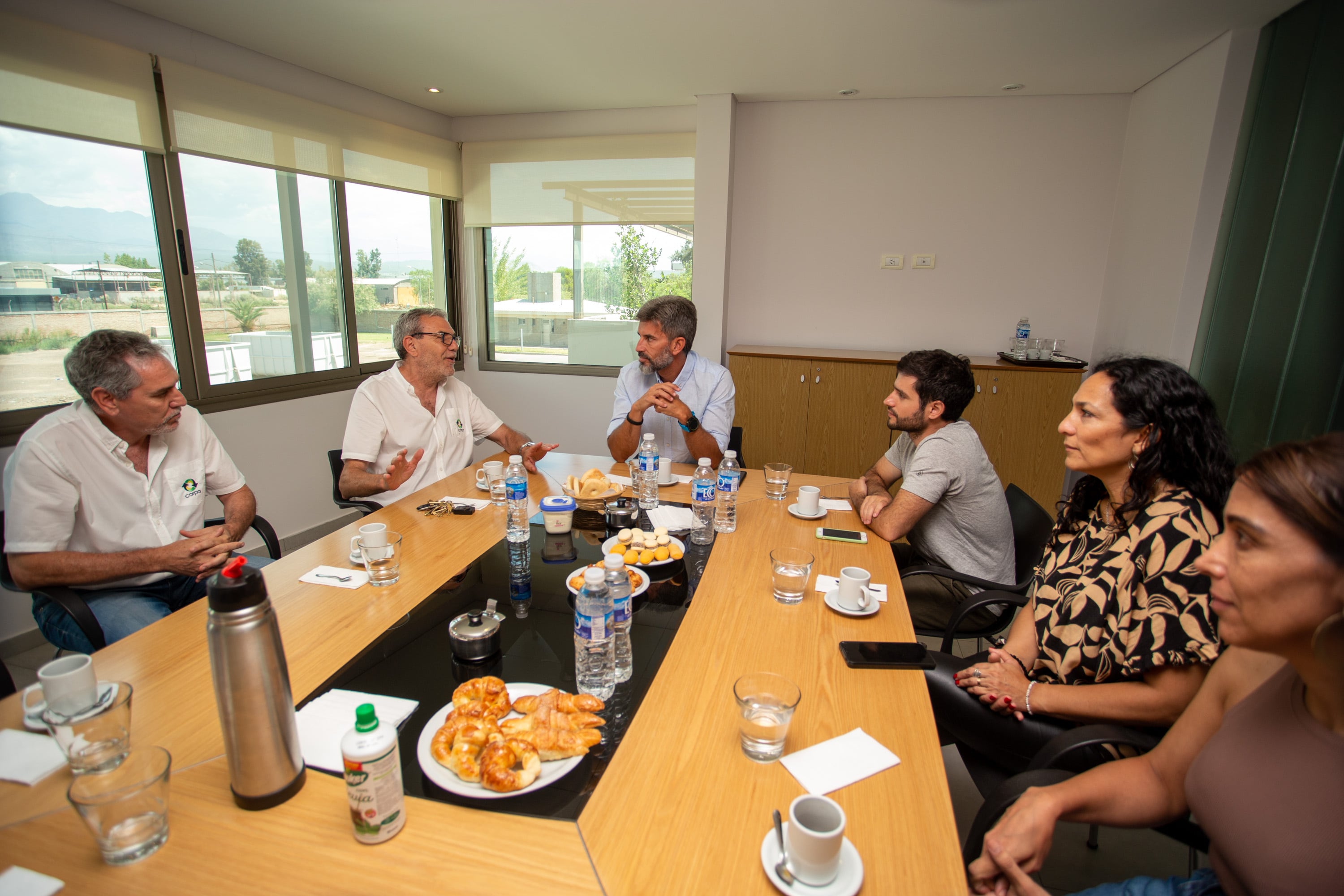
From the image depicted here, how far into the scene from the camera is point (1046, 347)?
4387 mm

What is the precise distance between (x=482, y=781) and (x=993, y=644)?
4.96 feet

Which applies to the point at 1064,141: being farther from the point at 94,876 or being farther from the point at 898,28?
the point at 94,876

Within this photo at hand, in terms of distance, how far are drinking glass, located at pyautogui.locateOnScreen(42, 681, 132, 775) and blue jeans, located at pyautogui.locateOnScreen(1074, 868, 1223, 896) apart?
163cm

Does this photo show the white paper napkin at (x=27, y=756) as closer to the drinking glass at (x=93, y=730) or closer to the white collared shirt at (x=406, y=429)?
the drinking glass at (x=93, y=730)

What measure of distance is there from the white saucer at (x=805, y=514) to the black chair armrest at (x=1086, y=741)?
105cm

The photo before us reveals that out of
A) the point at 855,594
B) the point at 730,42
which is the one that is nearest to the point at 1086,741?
the point at 855,594

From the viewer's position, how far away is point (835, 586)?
5.52ft

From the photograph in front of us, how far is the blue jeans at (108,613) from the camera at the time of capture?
1.83 m

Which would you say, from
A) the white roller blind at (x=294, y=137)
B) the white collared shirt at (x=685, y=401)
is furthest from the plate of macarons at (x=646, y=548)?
the white roller blind at (x=294, y=137)

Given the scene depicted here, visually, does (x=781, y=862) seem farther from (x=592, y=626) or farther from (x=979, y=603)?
(x=979, y=603)

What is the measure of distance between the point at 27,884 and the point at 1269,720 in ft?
5.87

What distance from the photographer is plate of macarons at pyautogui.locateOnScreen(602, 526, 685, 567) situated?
5.91 feet

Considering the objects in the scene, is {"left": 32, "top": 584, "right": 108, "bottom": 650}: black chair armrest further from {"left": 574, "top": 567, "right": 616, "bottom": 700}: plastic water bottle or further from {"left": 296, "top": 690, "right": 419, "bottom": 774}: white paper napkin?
{"left": 574, "top": 567, "right": 616, "bottom": 700}: plastic water bottle

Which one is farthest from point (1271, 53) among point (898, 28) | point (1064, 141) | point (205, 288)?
point (205, 288)
